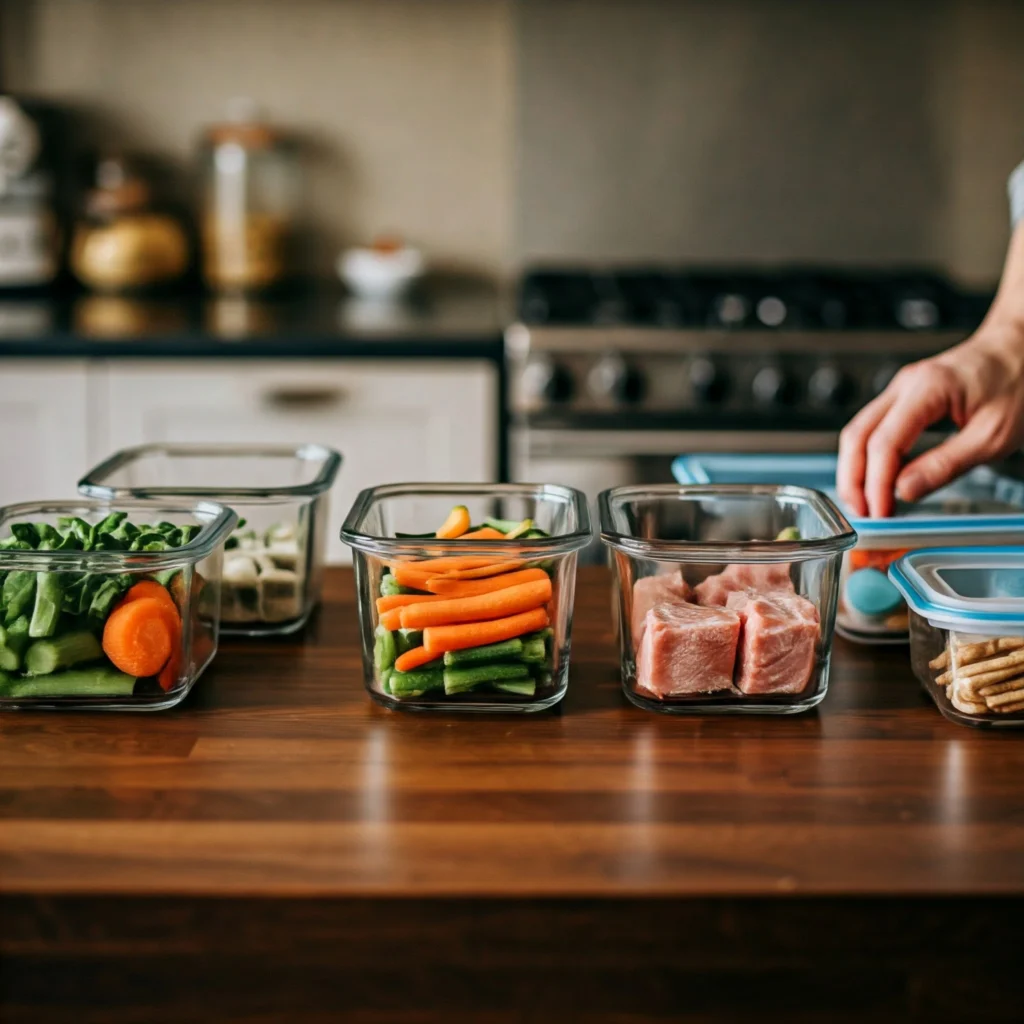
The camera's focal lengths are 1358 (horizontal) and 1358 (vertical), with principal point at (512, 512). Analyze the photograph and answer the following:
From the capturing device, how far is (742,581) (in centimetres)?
108

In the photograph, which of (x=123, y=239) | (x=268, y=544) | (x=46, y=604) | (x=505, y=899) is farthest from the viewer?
(x=123, y=239)

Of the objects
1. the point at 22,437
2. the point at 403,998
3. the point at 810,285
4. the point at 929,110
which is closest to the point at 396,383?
the point at 22,437

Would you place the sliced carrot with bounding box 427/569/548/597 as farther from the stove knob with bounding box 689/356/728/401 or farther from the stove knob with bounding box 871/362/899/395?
the stove knob with bounding box 871/362/899/395

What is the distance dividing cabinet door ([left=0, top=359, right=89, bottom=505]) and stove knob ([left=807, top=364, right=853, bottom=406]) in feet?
4.51

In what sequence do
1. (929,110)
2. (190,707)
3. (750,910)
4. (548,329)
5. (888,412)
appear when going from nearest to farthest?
1. (750,910)
2. (190,707)
3. (888,412)
4. (548,329)
5. (929,110)

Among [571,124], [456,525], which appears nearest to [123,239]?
[571,124]

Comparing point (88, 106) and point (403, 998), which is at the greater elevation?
point (88, 106)

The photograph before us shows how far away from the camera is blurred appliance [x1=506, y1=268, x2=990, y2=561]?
2.55m

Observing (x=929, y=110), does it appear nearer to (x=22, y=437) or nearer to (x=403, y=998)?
(x=22, y=437)

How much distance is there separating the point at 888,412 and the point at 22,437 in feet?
5.86

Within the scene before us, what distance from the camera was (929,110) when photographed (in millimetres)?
3131

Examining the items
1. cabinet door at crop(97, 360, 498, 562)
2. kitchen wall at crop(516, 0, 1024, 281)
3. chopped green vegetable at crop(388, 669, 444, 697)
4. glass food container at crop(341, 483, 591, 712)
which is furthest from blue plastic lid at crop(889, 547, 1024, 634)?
kitchen wall at crop(516, 0, 1024, 281)

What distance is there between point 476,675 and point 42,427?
1.77m

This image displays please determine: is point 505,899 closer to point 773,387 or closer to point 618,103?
point 773,387
